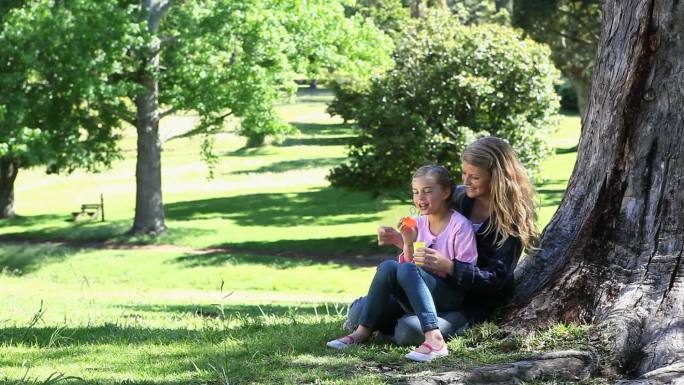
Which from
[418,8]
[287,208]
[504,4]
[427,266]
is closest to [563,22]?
[418,8]

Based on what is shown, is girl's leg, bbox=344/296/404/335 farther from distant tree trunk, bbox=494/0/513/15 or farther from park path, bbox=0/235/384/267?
distant tree trunk, bbox=494/0/513/15

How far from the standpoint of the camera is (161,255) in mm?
27062

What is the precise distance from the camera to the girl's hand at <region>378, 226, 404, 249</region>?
20.1ft

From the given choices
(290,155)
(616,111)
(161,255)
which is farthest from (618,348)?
(290,155)

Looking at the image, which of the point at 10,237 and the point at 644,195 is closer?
the point at 644,195

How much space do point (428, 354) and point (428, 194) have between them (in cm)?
103

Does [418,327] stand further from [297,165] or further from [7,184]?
[297,165]

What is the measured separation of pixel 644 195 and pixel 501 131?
19662mm

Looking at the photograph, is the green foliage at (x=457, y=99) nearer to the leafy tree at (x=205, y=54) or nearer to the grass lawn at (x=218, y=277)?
the leafy tree at (x=205, y=54)

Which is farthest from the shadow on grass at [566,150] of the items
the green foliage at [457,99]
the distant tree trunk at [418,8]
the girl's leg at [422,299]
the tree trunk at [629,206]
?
the girl's leg at [422,299]

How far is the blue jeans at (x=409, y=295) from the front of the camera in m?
5.69

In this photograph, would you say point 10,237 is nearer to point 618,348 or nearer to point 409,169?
point 409,169

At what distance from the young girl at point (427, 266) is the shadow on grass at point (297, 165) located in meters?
41.8

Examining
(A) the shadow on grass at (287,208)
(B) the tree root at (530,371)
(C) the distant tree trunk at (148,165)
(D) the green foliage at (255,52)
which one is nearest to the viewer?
(B) the tree root at (530,371)
